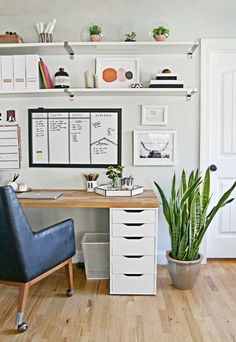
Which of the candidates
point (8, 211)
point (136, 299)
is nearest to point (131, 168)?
point (136, 299)

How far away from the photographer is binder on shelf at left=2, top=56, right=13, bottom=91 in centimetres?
268

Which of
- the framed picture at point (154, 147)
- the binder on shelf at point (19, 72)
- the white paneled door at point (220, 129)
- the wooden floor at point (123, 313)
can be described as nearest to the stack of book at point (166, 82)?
the white paneled door at point (220, 129)

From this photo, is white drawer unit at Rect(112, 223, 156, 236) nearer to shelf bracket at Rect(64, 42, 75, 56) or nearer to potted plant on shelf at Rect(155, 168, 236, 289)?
potted plant on shelf at Rect(155, 168, 236, 289)

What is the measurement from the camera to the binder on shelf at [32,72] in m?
2.66

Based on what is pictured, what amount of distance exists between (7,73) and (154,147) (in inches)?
57.7

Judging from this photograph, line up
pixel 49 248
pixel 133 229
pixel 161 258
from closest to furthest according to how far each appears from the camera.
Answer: pixel 49 248
pixel 133 229
pixel 161 258

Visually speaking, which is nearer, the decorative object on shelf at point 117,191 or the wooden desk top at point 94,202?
the wooden desk top at point 94,202

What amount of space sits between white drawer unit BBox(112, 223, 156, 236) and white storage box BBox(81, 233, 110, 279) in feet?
1.05

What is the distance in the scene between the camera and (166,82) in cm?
269

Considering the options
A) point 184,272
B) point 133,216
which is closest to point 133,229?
point 133,216

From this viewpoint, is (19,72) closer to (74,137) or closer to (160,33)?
(74,137)

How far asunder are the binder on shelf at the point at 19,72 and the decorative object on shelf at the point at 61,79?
0.93ft

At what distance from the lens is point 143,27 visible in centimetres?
284

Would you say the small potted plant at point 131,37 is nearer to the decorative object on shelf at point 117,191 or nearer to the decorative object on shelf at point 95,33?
the decorative object on shelf at point 95,33
